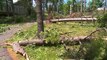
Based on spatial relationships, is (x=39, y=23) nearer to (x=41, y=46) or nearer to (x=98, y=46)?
(x=41, y=46)

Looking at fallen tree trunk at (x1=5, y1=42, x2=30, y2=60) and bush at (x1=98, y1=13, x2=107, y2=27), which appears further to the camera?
bush at (x1=98, y1=13, x2=107, y2=27)

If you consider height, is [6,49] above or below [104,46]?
below

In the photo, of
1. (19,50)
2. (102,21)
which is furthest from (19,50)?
(102,21)

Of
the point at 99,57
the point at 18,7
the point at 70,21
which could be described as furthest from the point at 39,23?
the point at 18,7

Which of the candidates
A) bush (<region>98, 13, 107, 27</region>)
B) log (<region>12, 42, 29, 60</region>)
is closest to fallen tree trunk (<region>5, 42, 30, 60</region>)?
log (<region>12, 42, 29, 60</region>)

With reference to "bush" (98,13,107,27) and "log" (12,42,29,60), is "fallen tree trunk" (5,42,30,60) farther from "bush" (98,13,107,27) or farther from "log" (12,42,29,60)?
"bush" (98,13,107,27)

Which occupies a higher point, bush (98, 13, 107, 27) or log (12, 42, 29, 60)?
bush (98, 13, 107, 27)

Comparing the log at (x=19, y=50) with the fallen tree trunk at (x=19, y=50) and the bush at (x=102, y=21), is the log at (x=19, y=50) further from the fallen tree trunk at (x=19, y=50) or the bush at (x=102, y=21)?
the bush at (x=102, y=21)

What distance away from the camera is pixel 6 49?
1155cm

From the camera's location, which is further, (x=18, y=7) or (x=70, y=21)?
(x=18, y=7)

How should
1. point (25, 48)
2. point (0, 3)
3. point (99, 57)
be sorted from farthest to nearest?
1. point (0, 3)
2. point (25, 48)
3. point (99, 57)

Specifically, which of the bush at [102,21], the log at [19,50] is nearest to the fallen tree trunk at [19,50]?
the log at [19,50]

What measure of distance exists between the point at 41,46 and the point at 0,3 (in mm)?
34522

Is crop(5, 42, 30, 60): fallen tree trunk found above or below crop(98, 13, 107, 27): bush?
below
